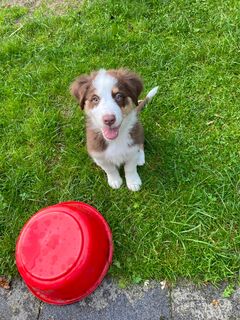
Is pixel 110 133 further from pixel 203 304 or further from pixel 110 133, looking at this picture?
pixel 203 304

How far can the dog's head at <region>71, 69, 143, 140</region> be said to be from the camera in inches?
120

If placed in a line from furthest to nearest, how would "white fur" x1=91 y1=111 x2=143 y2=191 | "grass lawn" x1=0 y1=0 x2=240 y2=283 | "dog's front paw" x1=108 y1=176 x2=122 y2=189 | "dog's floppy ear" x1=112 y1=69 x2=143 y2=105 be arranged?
"dog's front paw" x1=108 y1=176 x2=122 y2=189 < "grass lawn" x1=0 y1=0 x2=240 y2=283 < "white fur" x1=91 y1=111 x2=143 y2=191 < "dog's floppy ear" x1=112 y1=69 x2=143 y2=105

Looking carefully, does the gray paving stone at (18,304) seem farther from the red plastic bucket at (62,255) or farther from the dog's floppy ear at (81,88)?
the dog's floppy ear at (81,88)

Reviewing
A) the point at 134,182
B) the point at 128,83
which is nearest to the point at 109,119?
the point at 128,83

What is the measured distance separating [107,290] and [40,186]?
1.27 metres

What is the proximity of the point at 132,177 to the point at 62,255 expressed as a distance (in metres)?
1.05

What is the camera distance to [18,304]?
137 inches

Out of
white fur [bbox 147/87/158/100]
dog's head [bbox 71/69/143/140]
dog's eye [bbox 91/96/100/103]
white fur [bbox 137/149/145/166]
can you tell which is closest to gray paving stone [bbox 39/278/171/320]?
white fur [bbox 137/149/145/166]

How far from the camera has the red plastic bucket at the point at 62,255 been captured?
10.2ft

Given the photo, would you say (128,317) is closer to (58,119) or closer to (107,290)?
(107,290)

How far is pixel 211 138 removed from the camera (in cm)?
406

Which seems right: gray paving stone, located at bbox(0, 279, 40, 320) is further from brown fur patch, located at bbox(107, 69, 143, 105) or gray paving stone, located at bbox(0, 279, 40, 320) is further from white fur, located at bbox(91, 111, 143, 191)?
brown fur patch, located at bbox(107, 69, 143, 105)

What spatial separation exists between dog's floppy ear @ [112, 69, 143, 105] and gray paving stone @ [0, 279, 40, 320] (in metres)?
1.89

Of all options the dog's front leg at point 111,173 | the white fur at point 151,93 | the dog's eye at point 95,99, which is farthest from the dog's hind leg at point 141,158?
the dog's eye at point 95,99
